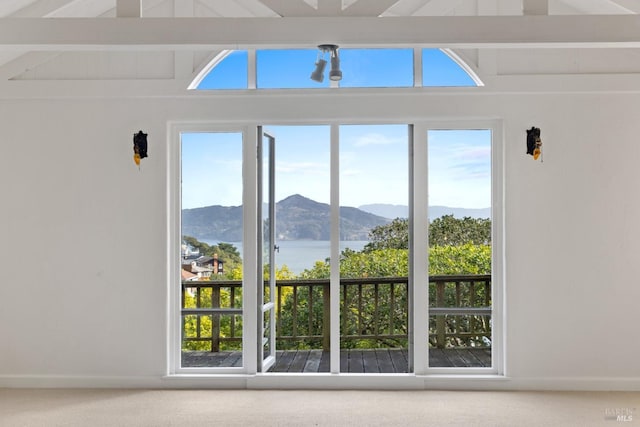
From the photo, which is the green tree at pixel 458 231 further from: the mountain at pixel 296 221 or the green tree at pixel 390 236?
the mountain at pixel 296 221

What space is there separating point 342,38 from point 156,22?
1.05 m

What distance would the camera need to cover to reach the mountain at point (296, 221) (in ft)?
14.5

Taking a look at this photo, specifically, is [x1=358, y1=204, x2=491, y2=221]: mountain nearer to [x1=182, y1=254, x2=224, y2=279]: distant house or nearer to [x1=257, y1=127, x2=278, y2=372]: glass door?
[x1=257, y1=127, x2=278, y2=372]: glass door

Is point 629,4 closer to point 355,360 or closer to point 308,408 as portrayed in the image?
point 355,360

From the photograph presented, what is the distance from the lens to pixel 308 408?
151 inches

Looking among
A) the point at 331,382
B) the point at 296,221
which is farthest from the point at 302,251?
the point at 331,382

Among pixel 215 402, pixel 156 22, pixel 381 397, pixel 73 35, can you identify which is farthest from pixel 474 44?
pixel 215 402

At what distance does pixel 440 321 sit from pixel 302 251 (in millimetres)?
1276

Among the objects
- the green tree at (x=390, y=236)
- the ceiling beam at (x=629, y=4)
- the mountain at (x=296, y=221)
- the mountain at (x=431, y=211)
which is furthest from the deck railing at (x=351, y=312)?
the ceiling beam at (x=629, y=4)

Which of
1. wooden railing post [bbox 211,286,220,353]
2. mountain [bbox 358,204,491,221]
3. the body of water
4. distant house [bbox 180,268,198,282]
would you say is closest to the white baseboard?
wooden railing post [bbox 211,286,220,353]

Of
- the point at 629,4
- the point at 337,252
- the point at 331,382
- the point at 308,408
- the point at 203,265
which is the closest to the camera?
the point at 629,4

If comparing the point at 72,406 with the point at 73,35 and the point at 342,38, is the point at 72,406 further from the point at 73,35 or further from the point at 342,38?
the point at 342,38

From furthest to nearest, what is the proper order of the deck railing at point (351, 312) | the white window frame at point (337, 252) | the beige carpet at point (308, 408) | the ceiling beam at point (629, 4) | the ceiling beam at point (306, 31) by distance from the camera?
1. the deck railing at point (351, 312)
2. the white window frame at point (337, 252)
3. the ceiling beam at point (629, 4)
4. the beige carpet at point (308, 408)
5. the ceiling beam at point (306, 31)

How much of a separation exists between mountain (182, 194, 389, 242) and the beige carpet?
1.25 meters
